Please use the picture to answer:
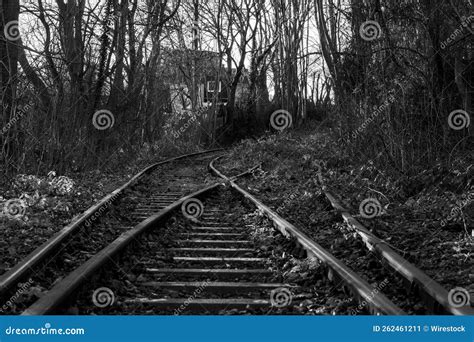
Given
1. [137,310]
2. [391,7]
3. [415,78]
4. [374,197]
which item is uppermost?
[391,7]

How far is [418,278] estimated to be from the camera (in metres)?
4.23

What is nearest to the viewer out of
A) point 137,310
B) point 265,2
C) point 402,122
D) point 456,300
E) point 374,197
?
point 456,300

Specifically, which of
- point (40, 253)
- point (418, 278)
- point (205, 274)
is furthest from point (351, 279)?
point (40, 253)

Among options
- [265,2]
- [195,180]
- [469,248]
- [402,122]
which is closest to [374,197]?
[402,122]

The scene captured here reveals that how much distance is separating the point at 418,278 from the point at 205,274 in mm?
1972

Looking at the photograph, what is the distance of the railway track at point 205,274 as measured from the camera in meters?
4.18

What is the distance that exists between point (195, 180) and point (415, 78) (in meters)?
6.29

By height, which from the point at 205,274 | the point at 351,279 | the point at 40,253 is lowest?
the point at 205,274

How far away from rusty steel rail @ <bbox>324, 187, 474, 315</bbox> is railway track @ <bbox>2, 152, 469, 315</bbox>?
199mm

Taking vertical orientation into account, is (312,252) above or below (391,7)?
below

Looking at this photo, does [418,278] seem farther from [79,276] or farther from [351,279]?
[79,276]

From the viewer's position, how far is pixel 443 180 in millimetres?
8516

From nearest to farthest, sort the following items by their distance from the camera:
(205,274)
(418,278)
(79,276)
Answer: (418,278) → (79,276) → (205,274)

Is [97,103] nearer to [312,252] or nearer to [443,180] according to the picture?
[443,180]
